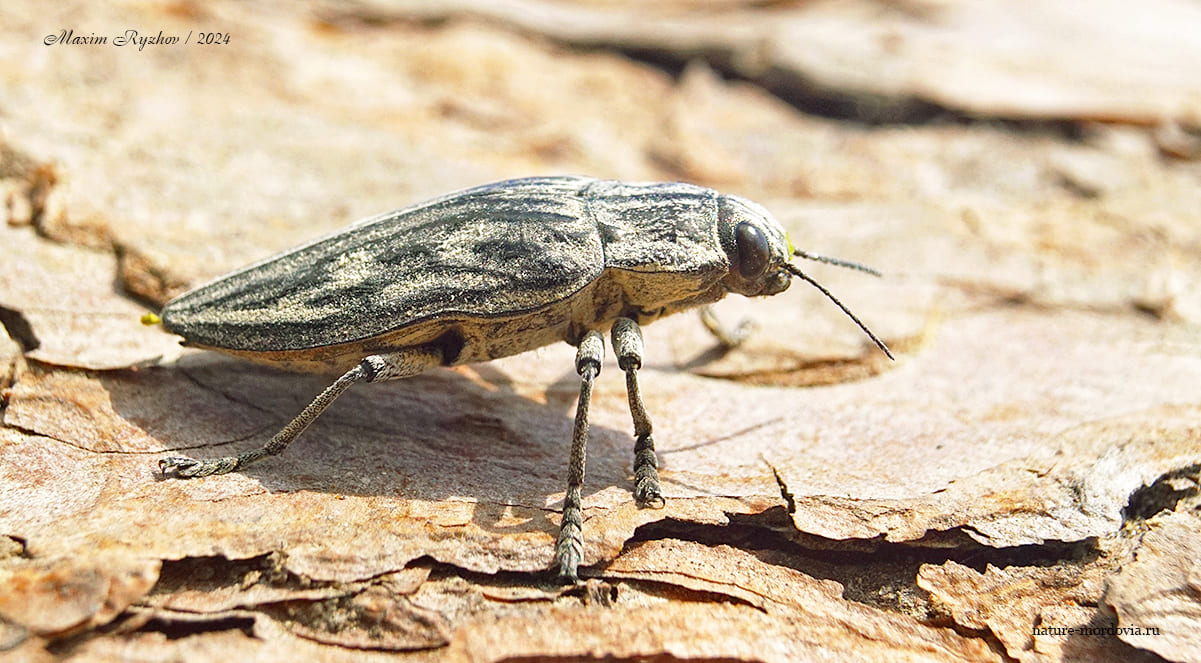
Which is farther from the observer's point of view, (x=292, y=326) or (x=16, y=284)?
(x=16, y=284)

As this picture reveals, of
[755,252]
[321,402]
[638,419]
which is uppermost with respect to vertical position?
[755,252]

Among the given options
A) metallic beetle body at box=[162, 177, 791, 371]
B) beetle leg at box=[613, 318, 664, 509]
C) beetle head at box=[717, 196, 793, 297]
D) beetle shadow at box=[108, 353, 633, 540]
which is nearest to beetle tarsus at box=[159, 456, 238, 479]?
beetle shadow at box=[108, 353, 633, 540]

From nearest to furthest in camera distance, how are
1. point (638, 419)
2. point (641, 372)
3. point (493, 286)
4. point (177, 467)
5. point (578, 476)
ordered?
1. point (177, 467)
2. point (578, 476)
3. point (493, 286)
4. point (638, 419)
5. point (641, 372)

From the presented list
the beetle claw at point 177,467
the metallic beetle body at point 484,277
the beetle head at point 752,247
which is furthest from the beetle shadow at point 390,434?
the beetle head at point 752,247

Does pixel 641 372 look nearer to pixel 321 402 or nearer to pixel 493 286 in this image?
pixel 493 286

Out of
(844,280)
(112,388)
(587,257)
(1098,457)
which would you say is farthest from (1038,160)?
(112,388)

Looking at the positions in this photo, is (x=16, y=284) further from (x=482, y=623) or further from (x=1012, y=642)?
(x=1012, y=642)

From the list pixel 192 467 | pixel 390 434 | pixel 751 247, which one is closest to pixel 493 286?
pixel 390 434
